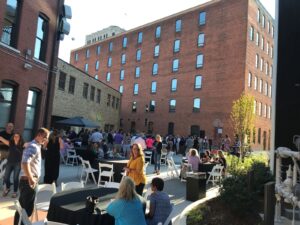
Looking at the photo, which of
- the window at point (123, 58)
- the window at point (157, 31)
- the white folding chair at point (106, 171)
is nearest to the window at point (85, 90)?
the window at point (157, 31)

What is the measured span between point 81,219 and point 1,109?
1072 centimetres

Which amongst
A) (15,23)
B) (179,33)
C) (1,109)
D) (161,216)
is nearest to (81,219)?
(161,216)

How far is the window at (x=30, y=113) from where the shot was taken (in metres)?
16.2

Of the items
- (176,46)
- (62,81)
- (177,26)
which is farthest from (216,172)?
(177,26)

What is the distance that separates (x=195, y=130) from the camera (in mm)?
41562

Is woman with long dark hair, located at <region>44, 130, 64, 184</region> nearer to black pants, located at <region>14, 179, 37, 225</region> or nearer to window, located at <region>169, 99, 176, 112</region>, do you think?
black pants, located at <region>14, 179, 37, 225</region>

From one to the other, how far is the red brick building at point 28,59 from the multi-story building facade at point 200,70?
21.6 metres

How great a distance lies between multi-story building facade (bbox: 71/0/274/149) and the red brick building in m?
21.6

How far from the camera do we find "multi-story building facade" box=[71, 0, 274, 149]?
1547 inches

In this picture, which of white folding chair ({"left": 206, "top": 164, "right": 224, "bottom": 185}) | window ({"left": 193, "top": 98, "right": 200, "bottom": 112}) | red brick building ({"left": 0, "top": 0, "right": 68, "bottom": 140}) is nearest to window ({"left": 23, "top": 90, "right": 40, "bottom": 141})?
red brick building ({"left": 0, "top": 0, "right": 68, "bottom": 140})

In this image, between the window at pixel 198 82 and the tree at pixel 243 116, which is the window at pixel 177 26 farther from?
the tree at pixel 243 116

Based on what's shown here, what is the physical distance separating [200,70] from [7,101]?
30928mm

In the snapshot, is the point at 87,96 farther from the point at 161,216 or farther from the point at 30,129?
the point at 161,216

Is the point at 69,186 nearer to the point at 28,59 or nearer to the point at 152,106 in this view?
the point at 28,59
